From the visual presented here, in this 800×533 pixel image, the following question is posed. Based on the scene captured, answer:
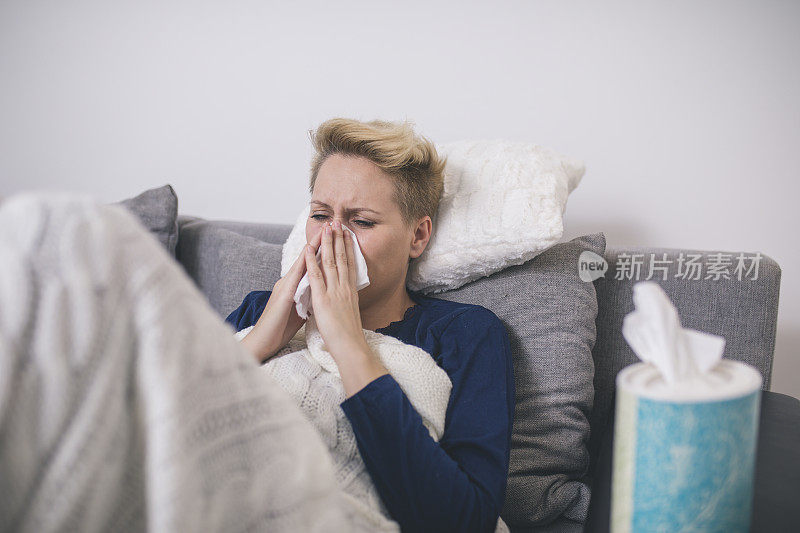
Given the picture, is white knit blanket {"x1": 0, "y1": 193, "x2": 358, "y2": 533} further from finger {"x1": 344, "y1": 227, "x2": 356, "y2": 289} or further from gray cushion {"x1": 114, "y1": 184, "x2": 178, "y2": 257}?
gray cushion {"x1": 114, "y1": 184, "x2": 178, "y2": 257}

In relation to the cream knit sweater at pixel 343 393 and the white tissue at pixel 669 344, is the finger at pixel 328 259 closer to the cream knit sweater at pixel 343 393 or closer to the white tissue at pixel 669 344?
the cream knit sweater at pixel 343 393

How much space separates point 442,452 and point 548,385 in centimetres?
38

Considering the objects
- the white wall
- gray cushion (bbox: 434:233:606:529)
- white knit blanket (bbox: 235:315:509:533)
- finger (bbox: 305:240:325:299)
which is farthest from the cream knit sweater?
the white wall

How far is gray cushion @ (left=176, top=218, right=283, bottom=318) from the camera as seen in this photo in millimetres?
1588

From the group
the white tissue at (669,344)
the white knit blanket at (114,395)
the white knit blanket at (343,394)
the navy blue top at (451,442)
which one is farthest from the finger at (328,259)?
the white tissue at (669,344)

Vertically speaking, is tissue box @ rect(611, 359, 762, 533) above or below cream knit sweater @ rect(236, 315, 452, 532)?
above

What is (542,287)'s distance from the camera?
1296 mm

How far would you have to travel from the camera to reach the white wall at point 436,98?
1.56 meters

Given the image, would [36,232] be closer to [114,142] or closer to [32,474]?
[32,474]

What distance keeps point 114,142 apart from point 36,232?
1.89 meters

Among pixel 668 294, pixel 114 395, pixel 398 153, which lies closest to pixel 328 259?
pixel 398 153

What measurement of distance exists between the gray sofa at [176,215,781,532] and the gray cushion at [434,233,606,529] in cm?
2

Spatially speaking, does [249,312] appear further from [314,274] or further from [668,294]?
[668,294]

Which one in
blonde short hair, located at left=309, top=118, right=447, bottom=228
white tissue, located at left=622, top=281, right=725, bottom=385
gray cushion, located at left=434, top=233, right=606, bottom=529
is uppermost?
blonde short hair, located at left=309, top=118, right=447, bottom=228
